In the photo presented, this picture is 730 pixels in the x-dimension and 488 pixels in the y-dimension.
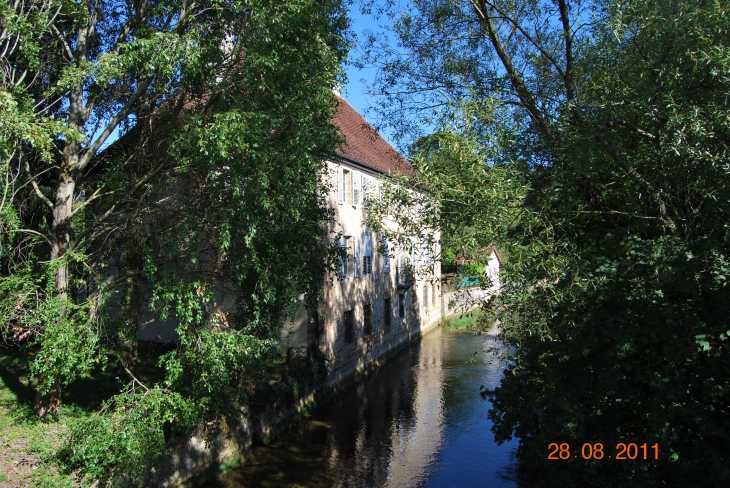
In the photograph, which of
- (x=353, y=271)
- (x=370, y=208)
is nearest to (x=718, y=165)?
(x=370, y=208)

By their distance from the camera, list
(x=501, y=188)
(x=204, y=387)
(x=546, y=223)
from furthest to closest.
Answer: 1. (x=204, y=387)
2. (x=546, y=223)
3. (x=501, y=188)

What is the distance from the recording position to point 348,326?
19.1m

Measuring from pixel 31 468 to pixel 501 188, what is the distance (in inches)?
309

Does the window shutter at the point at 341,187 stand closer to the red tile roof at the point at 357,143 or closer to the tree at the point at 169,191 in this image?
the red tile roof at the point at 357,143

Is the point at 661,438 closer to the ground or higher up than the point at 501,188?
closer to the ground

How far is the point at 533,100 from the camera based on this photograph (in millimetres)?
9164

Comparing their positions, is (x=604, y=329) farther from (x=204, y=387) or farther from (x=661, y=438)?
(x=204, y=387)

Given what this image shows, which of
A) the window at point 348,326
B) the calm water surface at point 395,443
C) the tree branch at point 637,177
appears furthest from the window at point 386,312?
the tree branch at point 637,177

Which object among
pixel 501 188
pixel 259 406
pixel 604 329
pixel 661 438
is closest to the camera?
pixel 661 438

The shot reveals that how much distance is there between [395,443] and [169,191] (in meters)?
7.35

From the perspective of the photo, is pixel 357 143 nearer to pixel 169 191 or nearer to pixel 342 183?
pixel 342 183

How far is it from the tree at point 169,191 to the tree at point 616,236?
2981mm

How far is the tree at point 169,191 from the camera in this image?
8.92 metres

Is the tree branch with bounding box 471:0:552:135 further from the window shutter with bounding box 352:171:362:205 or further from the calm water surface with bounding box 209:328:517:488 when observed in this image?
the window shutter with bounding box 352:171:362:205
